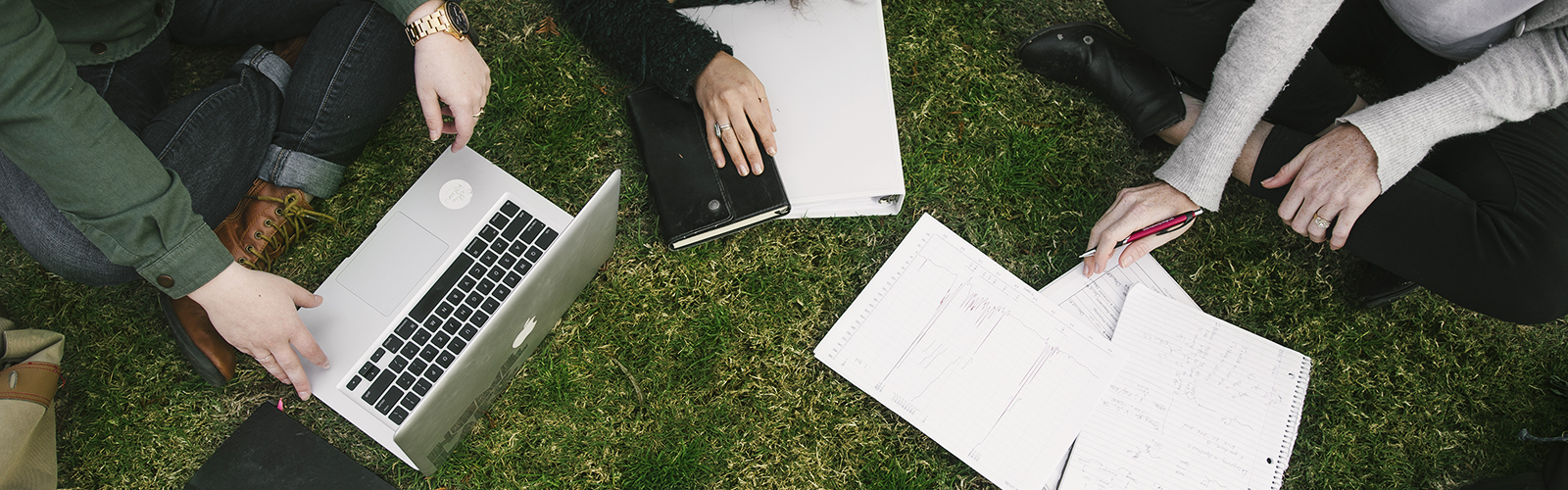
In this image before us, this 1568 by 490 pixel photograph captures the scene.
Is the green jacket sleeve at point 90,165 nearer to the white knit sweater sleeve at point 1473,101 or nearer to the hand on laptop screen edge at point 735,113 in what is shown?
the hand on laptop screen edge at point 735,113

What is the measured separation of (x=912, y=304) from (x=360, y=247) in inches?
52.8

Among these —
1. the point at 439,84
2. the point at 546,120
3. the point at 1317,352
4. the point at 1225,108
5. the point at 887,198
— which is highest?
the point at 439,84

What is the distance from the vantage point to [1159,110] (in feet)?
6.82

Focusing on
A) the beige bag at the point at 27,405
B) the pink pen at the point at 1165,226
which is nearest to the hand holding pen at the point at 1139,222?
the pink pen at the point at 1165,226

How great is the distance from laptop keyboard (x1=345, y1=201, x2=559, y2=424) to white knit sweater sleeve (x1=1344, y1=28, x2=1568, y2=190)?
1.90m

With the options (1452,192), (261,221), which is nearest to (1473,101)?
(1452,192)

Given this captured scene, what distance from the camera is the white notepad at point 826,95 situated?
196 centimetres

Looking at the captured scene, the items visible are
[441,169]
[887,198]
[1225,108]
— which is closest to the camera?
[1225,108]

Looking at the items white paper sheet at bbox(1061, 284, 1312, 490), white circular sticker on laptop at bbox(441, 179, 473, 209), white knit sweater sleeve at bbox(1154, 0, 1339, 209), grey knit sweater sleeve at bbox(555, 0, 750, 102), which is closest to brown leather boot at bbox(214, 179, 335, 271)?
white circular sticker on laptop at bbox(441, 179, 473, 209)

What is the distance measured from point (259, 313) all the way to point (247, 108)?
567 millimetres

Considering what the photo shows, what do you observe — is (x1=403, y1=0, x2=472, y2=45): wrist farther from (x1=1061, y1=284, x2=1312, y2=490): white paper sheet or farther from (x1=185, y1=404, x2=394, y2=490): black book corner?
(x1=1061, y1=284, x2=1312, y2=490): white paper sheet

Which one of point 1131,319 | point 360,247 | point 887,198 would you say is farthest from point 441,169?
point 1131,319

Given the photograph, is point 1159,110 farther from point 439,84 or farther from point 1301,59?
point 439,84

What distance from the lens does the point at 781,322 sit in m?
2.04
